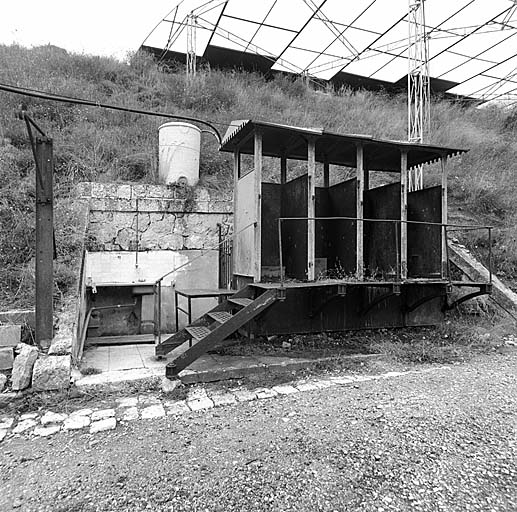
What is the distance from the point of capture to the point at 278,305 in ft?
17.8

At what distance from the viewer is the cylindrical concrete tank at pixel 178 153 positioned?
7180 mm

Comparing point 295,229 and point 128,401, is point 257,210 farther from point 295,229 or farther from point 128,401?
point 128,401

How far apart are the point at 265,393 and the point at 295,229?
2726 millimetres

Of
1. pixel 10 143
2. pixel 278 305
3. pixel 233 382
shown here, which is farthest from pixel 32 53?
pixel 233 382

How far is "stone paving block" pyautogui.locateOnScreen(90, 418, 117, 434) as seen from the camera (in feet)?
10.2

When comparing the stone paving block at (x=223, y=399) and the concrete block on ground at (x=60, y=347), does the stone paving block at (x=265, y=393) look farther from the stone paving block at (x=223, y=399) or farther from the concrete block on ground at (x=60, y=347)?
the concrete block on ground at (x=60, y=347)

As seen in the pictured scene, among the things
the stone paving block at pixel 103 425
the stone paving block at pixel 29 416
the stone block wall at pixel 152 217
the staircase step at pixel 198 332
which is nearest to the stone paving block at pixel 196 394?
the staircase step at pixel 198 332

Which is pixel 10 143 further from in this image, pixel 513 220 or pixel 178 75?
pixel 513 220

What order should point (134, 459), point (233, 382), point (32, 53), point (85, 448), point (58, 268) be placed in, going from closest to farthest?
point (134, 459) → point (85, 448) → point (233, 382) → point (58, 268) → point (32, 53)

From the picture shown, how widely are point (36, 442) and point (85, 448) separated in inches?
17.2

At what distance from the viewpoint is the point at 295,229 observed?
5863 millimetres

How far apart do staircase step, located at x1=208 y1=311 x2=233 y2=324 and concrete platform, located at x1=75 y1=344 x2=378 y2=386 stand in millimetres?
528

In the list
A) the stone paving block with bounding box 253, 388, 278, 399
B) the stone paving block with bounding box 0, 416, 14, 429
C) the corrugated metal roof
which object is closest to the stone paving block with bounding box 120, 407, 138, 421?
the stone paving block with bounding box 0, 416, 14, 429

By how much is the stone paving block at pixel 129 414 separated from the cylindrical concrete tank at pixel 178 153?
15.1ft
